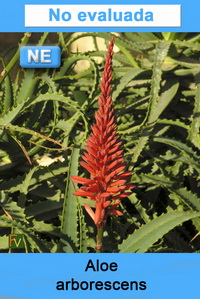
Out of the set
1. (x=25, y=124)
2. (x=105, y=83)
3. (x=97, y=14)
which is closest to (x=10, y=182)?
(x=25, y=124)

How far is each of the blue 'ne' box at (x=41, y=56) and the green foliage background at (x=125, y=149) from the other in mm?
72

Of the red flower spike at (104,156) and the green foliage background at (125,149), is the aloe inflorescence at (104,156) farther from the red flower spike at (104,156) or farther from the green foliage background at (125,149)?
the green foliage background at (125,149)

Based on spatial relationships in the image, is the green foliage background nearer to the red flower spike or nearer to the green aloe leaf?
the green aloe leaf

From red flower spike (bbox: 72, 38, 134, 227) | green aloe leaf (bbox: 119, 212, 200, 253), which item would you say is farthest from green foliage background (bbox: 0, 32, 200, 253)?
red flower spike (bbox: 72, 38, 134, 227)

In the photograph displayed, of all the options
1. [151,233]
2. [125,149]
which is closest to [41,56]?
[125,149]

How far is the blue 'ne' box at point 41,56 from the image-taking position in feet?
3.97

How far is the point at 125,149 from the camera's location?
1.38 meters

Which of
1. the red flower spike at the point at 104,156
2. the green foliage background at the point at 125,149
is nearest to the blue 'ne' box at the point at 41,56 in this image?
the green foliage background at the point at 125,149

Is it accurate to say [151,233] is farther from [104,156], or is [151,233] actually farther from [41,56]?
[41,56]

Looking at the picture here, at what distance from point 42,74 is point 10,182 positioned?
1.06 ft

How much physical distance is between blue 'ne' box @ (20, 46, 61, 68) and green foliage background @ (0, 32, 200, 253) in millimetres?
72

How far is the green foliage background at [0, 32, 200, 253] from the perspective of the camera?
1.05 meters
